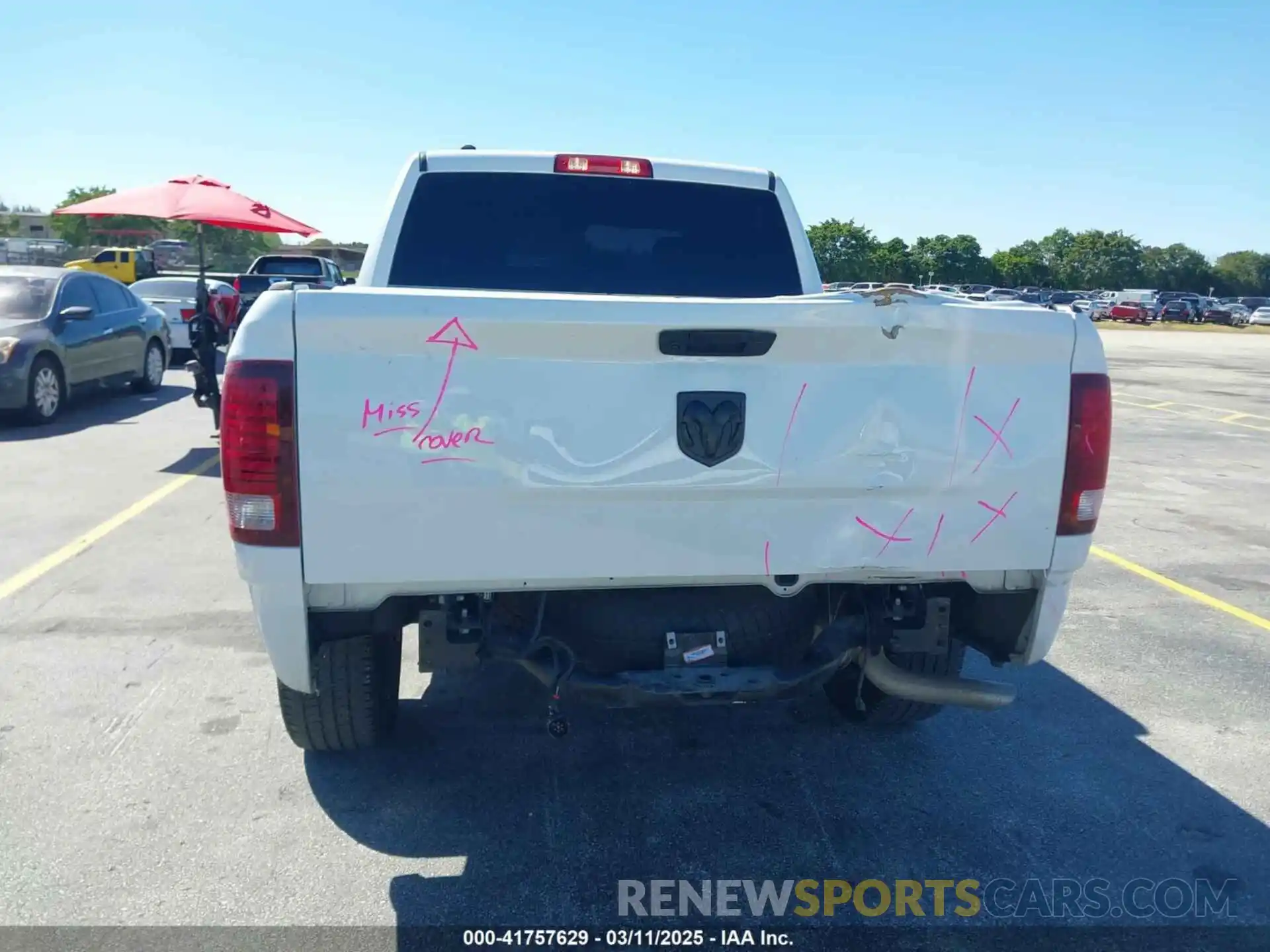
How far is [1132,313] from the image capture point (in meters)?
59.5

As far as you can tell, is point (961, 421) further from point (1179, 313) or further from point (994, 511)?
point (1179, 313)

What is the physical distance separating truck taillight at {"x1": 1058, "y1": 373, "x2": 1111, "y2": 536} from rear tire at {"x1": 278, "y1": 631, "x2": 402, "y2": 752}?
2.25 m

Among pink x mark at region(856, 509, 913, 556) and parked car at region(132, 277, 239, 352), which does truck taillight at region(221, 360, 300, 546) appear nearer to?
pink x mark at region(856, 509, 913, 556)

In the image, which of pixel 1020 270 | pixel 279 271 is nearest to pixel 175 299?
pixel 279 271

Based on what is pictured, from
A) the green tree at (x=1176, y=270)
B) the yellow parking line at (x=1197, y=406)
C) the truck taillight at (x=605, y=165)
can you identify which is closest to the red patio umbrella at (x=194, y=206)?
the truck taillight at (x=605, y=165)

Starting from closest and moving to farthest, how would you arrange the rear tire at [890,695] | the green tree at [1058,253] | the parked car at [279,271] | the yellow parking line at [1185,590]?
the rear tire at [890,695], the yellow parking line at [1185,590], the parked car at [279,271], the green tree at [1058,253]

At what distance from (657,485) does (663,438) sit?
0.46ft

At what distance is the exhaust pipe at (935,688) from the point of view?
3334mm

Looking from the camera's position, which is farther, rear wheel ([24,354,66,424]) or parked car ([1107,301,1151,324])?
parked car ([1107,301,1151,324])

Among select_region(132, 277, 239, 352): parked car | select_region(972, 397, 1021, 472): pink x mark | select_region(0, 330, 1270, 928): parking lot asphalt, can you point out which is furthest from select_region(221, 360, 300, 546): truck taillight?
select_region(132, 277, 239, 352): parked car

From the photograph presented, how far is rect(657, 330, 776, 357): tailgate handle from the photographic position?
2889mm

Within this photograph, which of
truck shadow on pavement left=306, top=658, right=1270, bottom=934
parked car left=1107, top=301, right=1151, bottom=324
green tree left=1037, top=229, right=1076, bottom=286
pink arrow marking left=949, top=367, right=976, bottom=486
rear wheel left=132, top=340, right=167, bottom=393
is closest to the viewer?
pink arrow marking left=949, top=367, right=976, bottom=486

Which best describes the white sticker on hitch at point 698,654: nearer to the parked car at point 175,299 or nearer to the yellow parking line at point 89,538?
the yellow parking line at point 89,538

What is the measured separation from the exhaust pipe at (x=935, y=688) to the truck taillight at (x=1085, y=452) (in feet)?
1.94
